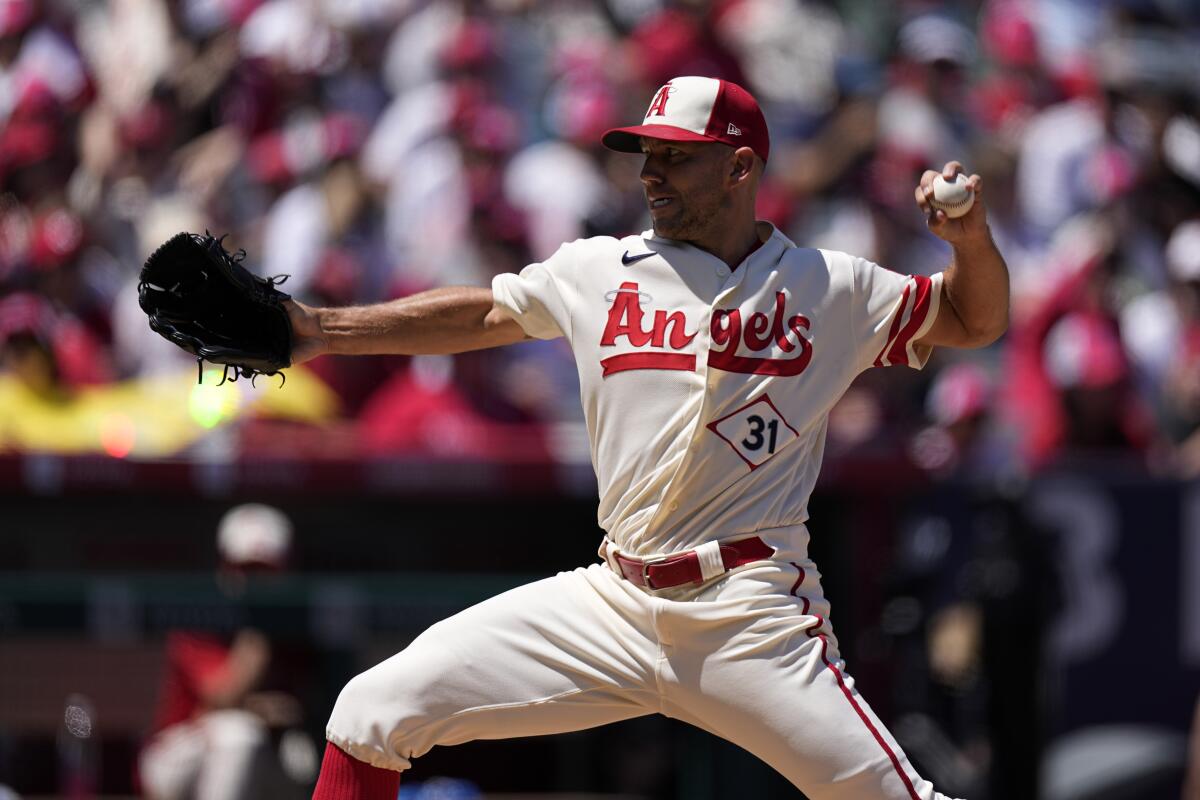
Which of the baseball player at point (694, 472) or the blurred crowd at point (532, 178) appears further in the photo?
the blurred crowd at point (532, 178)

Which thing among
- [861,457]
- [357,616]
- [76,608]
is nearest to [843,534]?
[861,457]

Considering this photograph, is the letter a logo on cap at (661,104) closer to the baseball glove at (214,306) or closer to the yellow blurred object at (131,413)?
the baseball glove at (214,306)

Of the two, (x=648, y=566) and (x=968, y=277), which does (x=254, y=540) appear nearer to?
(x=648, y=566)

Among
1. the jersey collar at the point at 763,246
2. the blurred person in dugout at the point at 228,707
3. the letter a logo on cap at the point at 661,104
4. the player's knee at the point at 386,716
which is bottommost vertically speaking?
the blurred person in dugout at the point at 228,707

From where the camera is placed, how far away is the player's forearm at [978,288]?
3.99 metres

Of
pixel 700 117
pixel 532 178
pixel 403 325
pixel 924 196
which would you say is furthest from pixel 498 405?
pixel 924 196

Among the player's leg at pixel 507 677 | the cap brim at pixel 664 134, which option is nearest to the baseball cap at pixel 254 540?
the player's leg at pixel 507 677

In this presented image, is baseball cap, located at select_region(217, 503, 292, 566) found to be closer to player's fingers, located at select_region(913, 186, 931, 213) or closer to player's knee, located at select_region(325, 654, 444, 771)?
player's knee, located at select_region(325, 654, 444, 771)

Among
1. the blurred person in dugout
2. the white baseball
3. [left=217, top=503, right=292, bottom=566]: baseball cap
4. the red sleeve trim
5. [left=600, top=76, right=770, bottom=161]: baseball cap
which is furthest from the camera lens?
[left=217, top=503, right=292, bottom=566]: baseball cap

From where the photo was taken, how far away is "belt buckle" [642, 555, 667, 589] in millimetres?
3932

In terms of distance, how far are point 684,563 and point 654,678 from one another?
0.26m

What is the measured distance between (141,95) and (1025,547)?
545cm

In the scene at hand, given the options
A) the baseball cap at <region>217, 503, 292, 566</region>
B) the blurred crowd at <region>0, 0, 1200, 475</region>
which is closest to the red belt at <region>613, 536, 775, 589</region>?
the baseball cap at <region>217, 503, 292, 566</region>

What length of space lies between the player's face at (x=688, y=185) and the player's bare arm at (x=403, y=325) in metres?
0.45
